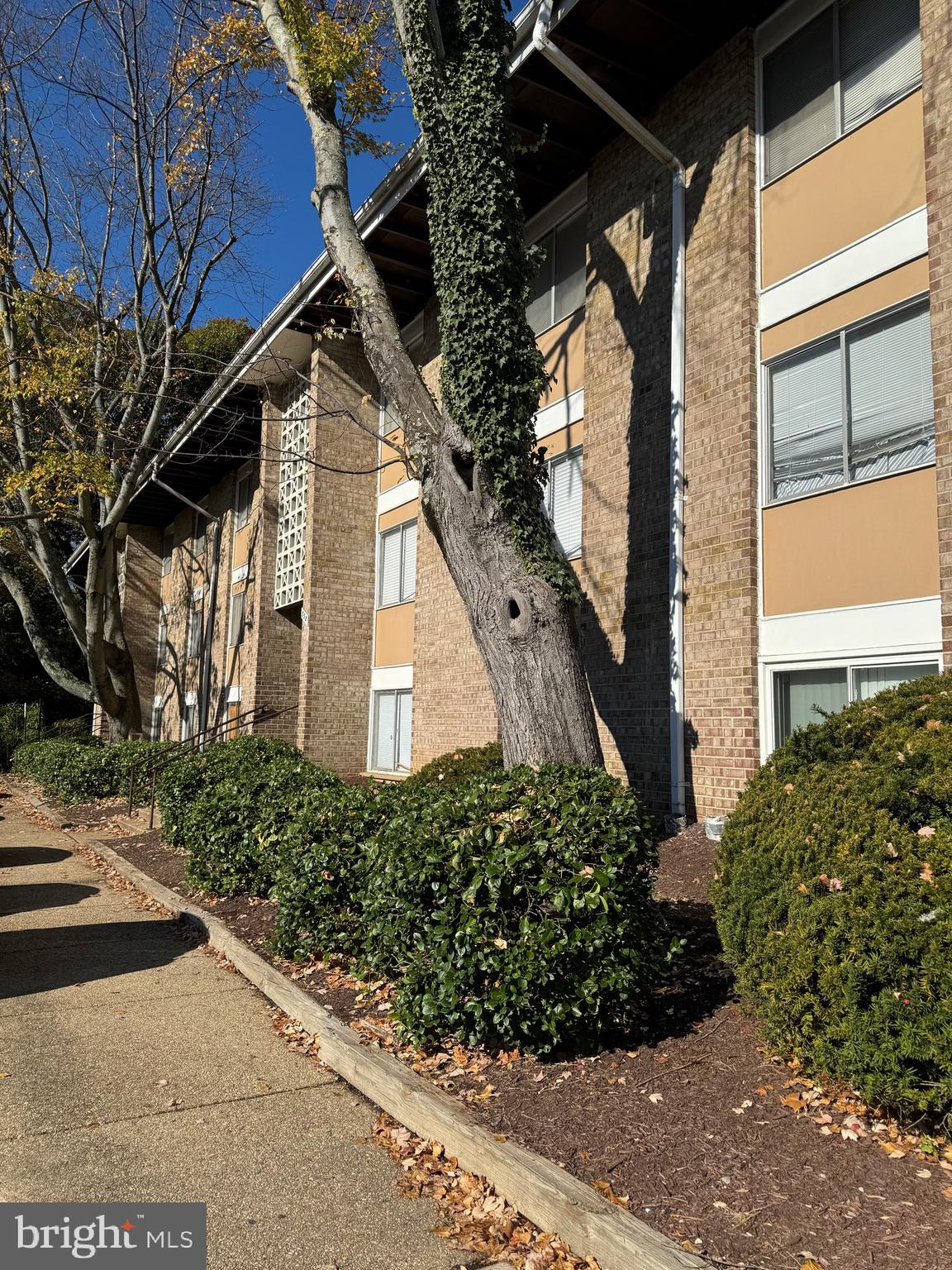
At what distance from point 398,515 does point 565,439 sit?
608cm

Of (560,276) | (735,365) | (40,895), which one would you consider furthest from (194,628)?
(735,365)

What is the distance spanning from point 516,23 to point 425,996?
34.6 feet

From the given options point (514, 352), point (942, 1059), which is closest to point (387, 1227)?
point (942, 1059)

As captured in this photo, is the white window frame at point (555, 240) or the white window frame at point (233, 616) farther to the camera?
the white window frame at point (233, 616)

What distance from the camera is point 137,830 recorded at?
1453 centimetres

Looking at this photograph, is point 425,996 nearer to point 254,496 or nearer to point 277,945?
point 277,945

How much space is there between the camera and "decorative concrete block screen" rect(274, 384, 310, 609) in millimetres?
19578

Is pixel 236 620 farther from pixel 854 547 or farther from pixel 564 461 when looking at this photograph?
pixel 854 547

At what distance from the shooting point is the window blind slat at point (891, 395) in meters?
7.89

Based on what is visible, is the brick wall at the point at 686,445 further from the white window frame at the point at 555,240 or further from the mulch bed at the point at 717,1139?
the mulch bed at the point at 717,1139

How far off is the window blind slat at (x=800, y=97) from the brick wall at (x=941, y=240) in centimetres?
122

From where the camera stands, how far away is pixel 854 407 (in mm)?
8516

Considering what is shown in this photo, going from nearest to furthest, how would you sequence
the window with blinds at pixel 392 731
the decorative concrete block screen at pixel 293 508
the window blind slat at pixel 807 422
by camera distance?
the window blind slat at pixel 807 422 → the window with blinds at pixel 392 731 → the decorative concrete block screen at pixel 293 508

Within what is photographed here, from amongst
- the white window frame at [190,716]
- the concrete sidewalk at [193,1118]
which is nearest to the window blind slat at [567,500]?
the concrete sidewalk at [193,1118]
